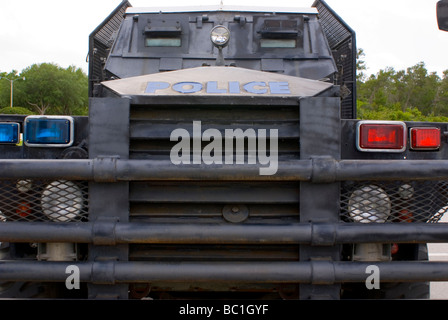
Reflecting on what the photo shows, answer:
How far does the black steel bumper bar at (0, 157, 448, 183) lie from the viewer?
2451 millimetres

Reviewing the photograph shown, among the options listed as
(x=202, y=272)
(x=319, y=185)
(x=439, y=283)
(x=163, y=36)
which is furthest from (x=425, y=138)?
(x=439, y=283)

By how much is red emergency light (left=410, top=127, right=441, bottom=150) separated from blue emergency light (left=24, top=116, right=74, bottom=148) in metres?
1.97

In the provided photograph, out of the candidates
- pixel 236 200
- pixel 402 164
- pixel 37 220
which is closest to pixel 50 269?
pixel 37 220

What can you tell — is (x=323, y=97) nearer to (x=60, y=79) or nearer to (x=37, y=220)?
(x=37, y=220)

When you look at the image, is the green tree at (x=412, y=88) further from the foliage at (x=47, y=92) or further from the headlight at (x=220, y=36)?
the headlight at (x=220, y=36)

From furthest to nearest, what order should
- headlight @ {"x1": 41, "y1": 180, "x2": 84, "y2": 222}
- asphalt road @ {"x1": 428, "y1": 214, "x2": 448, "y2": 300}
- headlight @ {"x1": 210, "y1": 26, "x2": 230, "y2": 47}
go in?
asphalt road @ {"x1": 428, "y1": 214, "x2": 448, "y2": 300} → headlight @ {"x1": 210, "y1": 26, "x2": 230, "y2": 47} → headlight @ {"x1": 41, "y1": 180, "x2": 84, "y2": 222}

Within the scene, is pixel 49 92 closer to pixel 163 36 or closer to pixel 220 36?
pixel 163 36

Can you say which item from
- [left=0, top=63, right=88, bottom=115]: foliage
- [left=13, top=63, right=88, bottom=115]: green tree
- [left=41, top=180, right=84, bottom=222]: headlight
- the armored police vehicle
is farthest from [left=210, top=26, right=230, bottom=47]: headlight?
[left=13, top=63, right=88, bottom=115]: green tree

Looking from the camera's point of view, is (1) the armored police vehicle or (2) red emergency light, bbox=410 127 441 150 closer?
(1) the armored police vehicle

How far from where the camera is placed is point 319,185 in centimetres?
255

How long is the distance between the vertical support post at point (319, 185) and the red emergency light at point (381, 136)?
0.65ft

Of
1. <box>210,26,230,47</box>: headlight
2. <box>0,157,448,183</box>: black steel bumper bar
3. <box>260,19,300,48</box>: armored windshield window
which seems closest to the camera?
<box>0,157,448,183</box>: black steel bumper bar

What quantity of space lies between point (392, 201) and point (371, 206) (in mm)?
142

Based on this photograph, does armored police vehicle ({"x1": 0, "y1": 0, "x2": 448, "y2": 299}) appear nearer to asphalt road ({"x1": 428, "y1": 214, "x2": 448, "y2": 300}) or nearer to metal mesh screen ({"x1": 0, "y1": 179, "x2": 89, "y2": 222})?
metal mesh screen ({"x1": 0, "y1": 179, "x2": 89, "y2": 222})
